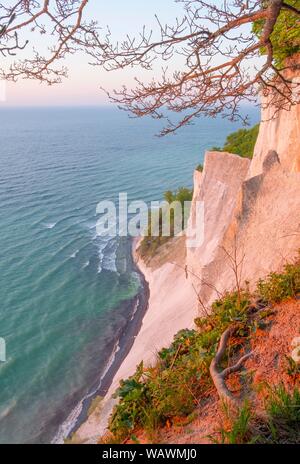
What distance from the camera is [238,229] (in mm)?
15008

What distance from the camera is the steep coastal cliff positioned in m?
12.6

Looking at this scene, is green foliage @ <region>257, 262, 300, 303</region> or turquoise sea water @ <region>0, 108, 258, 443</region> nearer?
green foliage @ <region>257, 262, 300, 303</region>

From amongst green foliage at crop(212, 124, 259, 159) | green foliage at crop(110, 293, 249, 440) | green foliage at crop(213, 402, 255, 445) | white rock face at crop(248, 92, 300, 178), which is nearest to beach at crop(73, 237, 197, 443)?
white rock face at crop(248, 92, 300, 178)

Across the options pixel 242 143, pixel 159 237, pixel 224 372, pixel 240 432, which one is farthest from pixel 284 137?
pixel 159 237

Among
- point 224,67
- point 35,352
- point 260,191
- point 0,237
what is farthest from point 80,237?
point 224,67

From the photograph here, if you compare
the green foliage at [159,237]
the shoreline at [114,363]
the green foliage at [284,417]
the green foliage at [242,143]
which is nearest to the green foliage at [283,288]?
the green foliage at [284,417]

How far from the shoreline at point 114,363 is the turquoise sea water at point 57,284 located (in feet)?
1.33

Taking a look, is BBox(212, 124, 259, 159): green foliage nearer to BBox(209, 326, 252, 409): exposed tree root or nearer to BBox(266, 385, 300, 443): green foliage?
BBox(209, 326, 252, 409): exposed tree root

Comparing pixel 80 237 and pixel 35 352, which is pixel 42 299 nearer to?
pixel 35 352

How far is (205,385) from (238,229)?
9.54m

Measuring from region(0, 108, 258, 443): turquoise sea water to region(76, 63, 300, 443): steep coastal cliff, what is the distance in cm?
373

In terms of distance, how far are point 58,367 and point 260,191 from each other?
18.5 m
